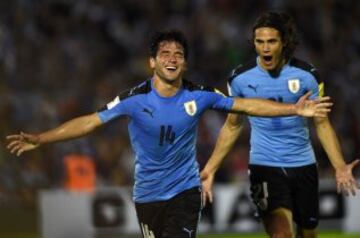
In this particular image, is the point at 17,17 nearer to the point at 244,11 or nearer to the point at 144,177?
the point at 244,11

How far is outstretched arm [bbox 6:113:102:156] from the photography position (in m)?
7.97

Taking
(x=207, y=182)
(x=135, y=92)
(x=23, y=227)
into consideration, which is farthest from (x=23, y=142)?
(x=23, y=227)

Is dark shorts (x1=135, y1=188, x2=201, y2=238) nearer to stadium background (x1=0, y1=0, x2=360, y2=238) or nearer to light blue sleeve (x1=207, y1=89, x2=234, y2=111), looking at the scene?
light blue sleeve (x1=207, y1=89, x2=234, y2=111)

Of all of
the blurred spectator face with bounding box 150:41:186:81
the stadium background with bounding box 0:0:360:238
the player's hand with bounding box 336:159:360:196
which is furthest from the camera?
the stadium background with bounding box 0:0:360:238

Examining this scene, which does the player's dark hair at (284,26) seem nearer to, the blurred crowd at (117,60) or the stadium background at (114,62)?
the stadium background at (114,62)

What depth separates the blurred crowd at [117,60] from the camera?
53.1ft

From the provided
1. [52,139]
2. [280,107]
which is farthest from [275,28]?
[52,139]

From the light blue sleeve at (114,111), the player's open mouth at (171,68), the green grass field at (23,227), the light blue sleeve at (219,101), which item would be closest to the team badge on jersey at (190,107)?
the light blue sleeve at (219,101)

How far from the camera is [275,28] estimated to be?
Result: 923 centimetres

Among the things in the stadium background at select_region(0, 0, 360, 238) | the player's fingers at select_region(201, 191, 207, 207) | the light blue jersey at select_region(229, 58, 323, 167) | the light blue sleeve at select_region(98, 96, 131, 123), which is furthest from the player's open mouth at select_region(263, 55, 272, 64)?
the stadium background at select_region(0, 0, 360, 238)

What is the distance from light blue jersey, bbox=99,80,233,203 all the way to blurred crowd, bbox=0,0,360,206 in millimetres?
7304

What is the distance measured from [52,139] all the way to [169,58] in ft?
3.21

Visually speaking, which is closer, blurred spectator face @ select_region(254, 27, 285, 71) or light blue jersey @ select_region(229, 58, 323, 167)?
blurred spectator face @ select_region(254, 27, 285, 71)

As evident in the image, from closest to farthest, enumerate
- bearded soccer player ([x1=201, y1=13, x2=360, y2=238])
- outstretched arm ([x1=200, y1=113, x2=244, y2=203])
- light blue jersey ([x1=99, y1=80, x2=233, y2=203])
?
light blue jersey ([x1=99, y1=80, x2=233, y2=203]), bearded soccer player ([x1=201, y1=13, x2=360, y2=238]), outstretched arm ([x1=200, y1=113, x2=244, y2=203])
